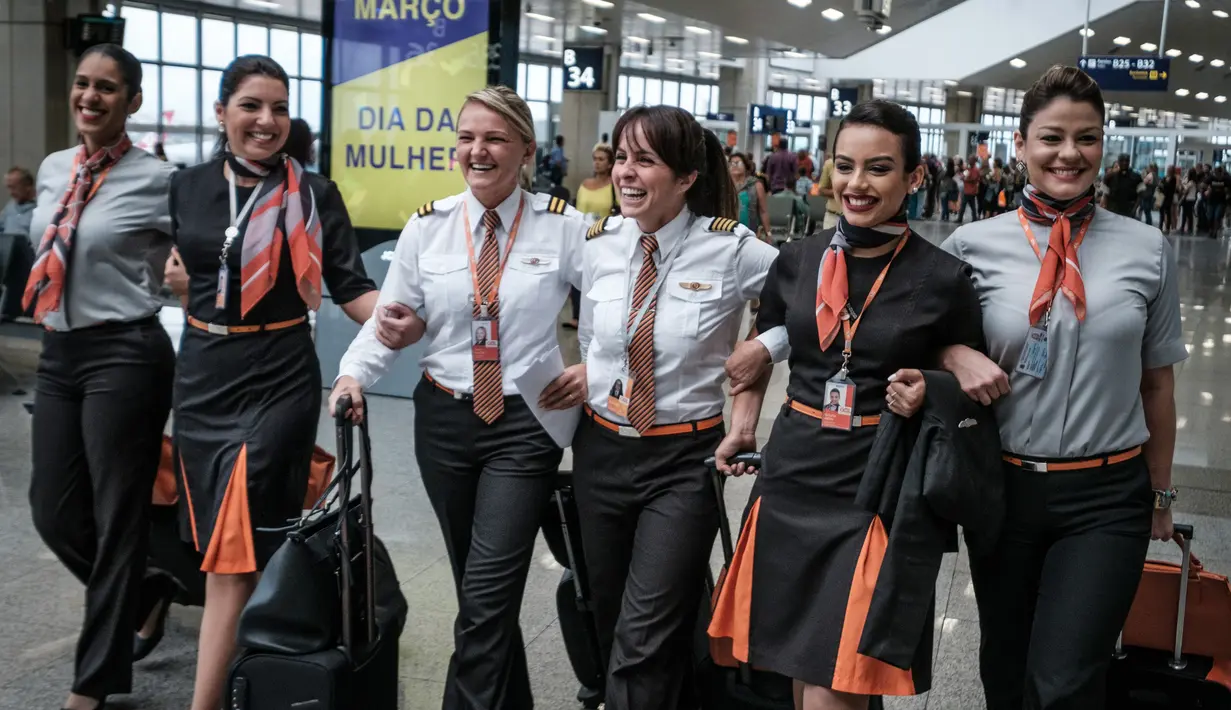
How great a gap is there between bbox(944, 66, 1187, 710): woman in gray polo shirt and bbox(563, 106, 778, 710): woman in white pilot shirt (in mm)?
590

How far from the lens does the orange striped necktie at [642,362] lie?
292cm

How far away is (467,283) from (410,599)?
1.74 m

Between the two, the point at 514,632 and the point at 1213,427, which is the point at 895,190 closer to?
the point at 514,632

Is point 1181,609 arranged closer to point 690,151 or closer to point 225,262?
point 690,151

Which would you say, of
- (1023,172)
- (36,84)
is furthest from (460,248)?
(36,84)

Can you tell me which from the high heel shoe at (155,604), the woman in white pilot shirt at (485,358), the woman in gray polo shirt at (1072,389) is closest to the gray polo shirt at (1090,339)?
the woman in gray polo shirt at (1072,389)

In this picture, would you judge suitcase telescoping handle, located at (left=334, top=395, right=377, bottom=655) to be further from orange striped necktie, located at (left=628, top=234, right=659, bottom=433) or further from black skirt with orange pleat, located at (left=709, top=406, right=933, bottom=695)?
black skirt with orange pleat, located at (left=709, top=406, right=933, bottom=695)

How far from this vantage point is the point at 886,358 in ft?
8.17

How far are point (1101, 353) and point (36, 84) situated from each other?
1197cm

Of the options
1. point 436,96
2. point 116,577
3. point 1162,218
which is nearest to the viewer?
point 116,577

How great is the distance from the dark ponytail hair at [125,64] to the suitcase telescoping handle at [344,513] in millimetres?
1352

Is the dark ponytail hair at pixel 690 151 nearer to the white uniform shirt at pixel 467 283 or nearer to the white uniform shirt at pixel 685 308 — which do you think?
the white uniform shirt at pixel 685 308

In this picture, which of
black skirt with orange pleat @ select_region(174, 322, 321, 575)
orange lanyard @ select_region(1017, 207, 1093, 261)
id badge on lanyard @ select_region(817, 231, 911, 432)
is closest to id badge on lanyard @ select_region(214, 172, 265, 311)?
black skirt with orange pleat @ select_region(174, 322, 321, 575)

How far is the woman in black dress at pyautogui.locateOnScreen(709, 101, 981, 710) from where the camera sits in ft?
8.16
